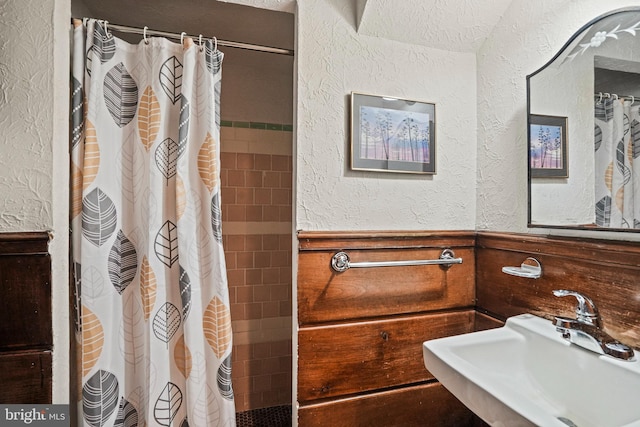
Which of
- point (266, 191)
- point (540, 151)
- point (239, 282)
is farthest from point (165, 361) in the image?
point (540, 151)

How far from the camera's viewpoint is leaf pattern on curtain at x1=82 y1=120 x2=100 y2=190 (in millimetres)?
1090

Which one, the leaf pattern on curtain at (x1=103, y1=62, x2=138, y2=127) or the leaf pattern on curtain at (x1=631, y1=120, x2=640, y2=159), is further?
the leaf pattern on curtain at (x1=103, y1=62, x2=138, y2=127)

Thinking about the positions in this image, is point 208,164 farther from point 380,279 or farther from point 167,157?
point 380,279

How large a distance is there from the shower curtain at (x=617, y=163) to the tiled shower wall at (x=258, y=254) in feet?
4.45

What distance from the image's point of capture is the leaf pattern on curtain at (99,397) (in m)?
1.07

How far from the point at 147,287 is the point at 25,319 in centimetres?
34

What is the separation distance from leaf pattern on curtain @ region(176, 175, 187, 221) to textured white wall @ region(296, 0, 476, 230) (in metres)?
0.43

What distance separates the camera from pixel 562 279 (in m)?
1.07

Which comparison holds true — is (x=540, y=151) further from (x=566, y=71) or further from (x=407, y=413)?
(x=407, y=413)

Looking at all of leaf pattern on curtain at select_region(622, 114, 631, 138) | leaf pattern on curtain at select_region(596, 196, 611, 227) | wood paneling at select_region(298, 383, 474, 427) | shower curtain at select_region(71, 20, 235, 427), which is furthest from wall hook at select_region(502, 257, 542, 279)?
shower curtain at select_region(71, 20, 235, 427)

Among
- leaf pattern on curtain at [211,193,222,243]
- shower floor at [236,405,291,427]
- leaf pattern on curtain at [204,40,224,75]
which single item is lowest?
shower floor at [236,405,291,427]

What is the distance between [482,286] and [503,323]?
0.17 m

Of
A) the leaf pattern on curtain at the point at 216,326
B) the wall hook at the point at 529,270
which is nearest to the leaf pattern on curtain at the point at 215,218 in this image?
the leaf pattern on curtain at the point at 216,326

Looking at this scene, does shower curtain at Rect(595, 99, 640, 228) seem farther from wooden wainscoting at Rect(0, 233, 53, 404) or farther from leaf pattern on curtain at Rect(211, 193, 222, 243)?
wooden wainscoting at Rect(0, 233, 53, 404)
